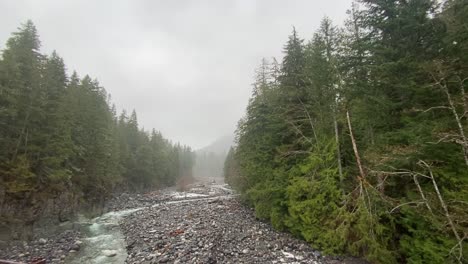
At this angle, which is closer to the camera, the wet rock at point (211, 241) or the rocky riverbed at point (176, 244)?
the wet rock at point (211, 241)

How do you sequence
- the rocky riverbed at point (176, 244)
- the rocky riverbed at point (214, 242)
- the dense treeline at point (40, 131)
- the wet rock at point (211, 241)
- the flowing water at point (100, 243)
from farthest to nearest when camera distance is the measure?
the dense treeline at point (40, 131) < the flowing water at point (100, 243) < the rocky riverbed at point (176, 244) < the wet rock at point (211, 241) < the rocky riverbed at point (214, 242)

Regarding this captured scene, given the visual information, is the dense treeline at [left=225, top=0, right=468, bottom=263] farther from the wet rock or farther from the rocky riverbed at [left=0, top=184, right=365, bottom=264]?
the rocky riverbed at [left=0, top=184, right=365, bottom=264]

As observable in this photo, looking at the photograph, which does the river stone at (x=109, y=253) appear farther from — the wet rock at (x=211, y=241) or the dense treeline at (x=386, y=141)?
the dense treeline at (x=386, y=141)

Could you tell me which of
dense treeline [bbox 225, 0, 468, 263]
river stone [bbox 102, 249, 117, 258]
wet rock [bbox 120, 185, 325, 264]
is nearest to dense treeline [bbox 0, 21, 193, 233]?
river stone [bbox 102, 249, 117, 258]

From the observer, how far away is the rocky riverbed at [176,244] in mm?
13320

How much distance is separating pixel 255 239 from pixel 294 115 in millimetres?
8264

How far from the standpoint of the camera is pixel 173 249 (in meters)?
14.6

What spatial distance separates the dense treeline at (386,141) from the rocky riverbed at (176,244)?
1657 mm

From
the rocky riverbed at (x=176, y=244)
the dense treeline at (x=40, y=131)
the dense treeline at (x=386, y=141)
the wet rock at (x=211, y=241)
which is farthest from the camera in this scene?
the dense treeline at (x=40, y=131)

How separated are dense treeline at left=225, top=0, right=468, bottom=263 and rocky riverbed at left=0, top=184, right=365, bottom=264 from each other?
166 centimetres

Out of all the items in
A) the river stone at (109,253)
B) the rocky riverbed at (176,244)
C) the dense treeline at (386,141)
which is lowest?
the river stone at (109,253)

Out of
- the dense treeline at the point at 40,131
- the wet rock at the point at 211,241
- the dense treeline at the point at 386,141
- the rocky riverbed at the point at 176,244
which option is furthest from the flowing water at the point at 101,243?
the dense treeline at the point at 386,141

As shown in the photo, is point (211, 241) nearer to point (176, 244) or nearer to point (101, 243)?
point (176, 244)

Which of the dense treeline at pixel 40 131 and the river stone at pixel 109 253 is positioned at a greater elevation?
the dense treeline at pixel 40 131
